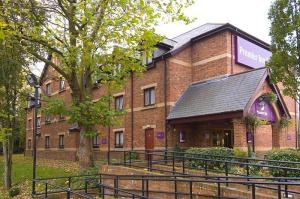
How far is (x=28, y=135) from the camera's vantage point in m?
43.5

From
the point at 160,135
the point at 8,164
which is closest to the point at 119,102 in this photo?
the point at 160,135

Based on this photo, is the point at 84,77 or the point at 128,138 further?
the point at 128,138

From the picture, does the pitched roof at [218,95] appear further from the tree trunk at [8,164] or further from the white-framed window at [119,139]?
the tree trunk at [8,164]

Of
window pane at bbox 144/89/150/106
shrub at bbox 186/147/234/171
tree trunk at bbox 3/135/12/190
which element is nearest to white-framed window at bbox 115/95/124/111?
window pane at bbox 144/89/150/106

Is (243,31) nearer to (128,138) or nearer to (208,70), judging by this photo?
(208,70)

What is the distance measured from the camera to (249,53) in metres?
22.5

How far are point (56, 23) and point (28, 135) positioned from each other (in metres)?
30.3

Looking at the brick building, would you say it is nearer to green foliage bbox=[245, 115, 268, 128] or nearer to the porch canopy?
the porch canopy

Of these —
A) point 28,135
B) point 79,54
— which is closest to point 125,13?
point 79,54

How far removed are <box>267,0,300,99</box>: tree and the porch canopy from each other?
2578 millimetres

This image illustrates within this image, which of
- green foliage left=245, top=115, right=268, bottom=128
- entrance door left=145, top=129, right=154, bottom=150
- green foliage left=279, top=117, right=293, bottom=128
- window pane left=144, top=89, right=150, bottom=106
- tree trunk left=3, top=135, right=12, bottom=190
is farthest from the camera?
window pane left=144, top=89, right=150, bottom=106

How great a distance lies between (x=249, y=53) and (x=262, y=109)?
495 cm

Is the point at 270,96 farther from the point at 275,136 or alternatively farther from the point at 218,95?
the point at 275,136

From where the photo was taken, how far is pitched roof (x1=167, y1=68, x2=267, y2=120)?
57.5 feet
